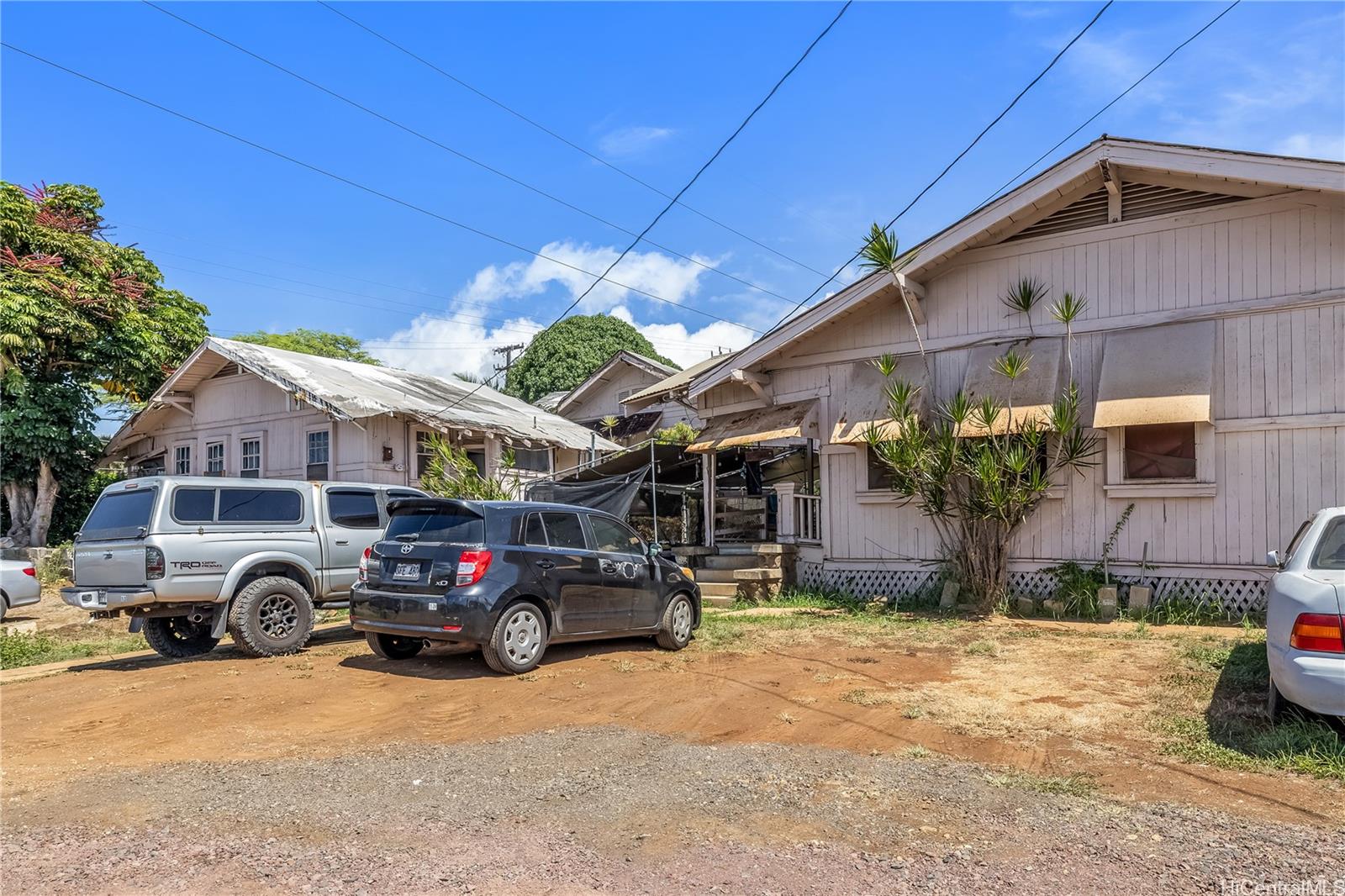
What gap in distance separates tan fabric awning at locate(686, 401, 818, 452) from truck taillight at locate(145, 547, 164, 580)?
854 cm

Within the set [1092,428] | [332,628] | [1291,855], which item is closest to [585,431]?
[332,628]

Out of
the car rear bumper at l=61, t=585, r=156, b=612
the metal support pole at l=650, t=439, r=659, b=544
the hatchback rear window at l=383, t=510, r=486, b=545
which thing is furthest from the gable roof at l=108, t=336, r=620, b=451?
the hatchback rear window at l=383, t=510, r=486, b=545

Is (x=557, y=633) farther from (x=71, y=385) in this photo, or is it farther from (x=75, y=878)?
(x=71, y=385)

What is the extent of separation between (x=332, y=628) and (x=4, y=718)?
18.3 ft

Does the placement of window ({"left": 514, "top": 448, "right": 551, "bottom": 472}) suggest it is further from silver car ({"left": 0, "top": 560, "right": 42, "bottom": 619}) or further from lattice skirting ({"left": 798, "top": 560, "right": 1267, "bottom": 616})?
silver car ({"left": 0, "top": 560, "right": 42, "bottom": 619})

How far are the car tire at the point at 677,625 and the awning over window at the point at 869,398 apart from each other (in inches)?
180

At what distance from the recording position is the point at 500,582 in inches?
338

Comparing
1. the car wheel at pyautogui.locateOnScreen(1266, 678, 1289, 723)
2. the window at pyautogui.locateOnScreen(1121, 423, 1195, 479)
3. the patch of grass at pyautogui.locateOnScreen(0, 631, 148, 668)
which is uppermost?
the window at pyautogui.locateOnScreen(1121, 423, 1195, 479)

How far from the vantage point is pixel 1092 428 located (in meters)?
12.7

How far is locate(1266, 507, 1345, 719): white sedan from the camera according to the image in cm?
534

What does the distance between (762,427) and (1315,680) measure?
10355 mm

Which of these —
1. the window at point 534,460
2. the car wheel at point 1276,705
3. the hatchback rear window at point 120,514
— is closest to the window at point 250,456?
the window at point 534,460

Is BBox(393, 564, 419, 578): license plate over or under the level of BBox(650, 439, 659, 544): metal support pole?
under

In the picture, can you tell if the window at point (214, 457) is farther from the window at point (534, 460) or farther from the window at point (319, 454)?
the window at point (534, 460)
